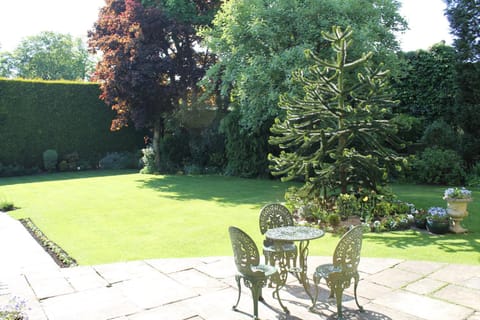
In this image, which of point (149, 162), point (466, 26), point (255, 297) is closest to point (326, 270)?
point (255, 297)

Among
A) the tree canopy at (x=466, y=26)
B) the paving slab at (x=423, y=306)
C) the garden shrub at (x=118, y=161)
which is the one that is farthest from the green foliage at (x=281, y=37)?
the garden shrub at (x=118, y=161)

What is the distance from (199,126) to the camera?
17344mm

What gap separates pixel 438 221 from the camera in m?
Answer: 6.69

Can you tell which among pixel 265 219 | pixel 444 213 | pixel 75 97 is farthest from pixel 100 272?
pixel 75 97

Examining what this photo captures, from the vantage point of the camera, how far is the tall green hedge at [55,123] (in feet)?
55.6

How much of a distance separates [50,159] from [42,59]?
30924 millimetres

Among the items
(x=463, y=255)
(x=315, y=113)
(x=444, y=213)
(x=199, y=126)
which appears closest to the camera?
(x=463, y=255)

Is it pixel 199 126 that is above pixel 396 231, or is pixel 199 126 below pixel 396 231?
above

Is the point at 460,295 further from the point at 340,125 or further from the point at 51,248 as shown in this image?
the point at 51,248

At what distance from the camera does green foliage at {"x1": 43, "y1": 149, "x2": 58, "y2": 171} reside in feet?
56.6

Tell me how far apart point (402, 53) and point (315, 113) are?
24.9ft

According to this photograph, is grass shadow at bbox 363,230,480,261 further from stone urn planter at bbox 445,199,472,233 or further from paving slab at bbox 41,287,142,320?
paving slab at bbox 41,287,142,320

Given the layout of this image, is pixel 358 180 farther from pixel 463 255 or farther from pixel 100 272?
pixel 100 272

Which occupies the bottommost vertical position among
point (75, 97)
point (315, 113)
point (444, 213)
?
point (444, 213)
